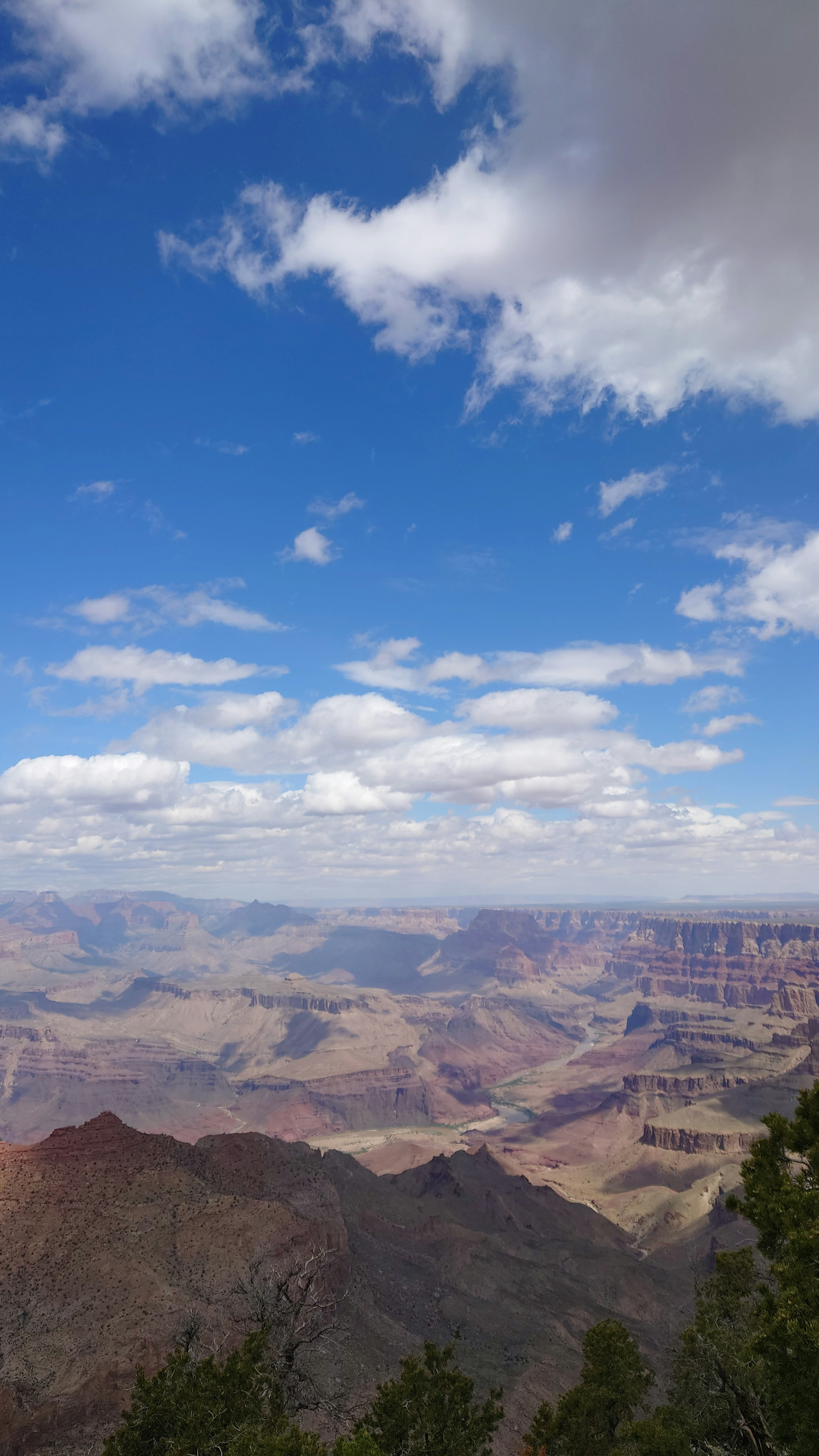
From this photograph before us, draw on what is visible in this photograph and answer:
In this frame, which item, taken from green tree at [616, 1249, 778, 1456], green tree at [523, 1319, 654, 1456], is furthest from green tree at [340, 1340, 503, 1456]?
green tree at [523, 1319, 654, 1456]

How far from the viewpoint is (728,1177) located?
171500 mm

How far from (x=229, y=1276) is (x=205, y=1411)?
50.0m

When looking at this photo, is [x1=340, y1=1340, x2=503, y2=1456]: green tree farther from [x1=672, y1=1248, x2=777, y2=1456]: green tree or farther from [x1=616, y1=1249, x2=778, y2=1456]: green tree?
[x1=672, y1=1248, x2=777, y2=1456]: green tree

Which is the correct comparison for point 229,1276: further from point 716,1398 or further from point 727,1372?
point 727,1372

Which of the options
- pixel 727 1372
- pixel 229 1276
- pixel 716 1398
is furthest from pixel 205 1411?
pixel 229 1276

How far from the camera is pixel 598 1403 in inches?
1432

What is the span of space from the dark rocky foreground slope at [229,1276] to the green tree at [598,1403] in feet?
41.3

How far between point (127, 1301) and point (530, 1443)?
1572 inches

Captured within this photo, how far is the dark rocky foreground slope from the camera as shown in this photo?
55344 millimetres

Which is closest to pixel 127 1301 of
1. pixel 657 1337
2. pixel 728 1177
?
pixel 657 1337

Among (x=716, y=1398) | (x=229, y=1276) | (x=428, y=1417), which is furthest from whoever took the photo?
(x=229, y=1276)

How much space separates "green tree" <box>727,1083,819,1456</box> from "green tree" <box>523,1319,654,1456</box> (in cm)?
1762

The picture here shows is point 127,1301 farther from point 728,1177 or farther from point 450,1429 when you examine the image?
point 728,1177

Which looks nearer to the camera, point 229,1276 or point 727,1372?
point 727,1372
